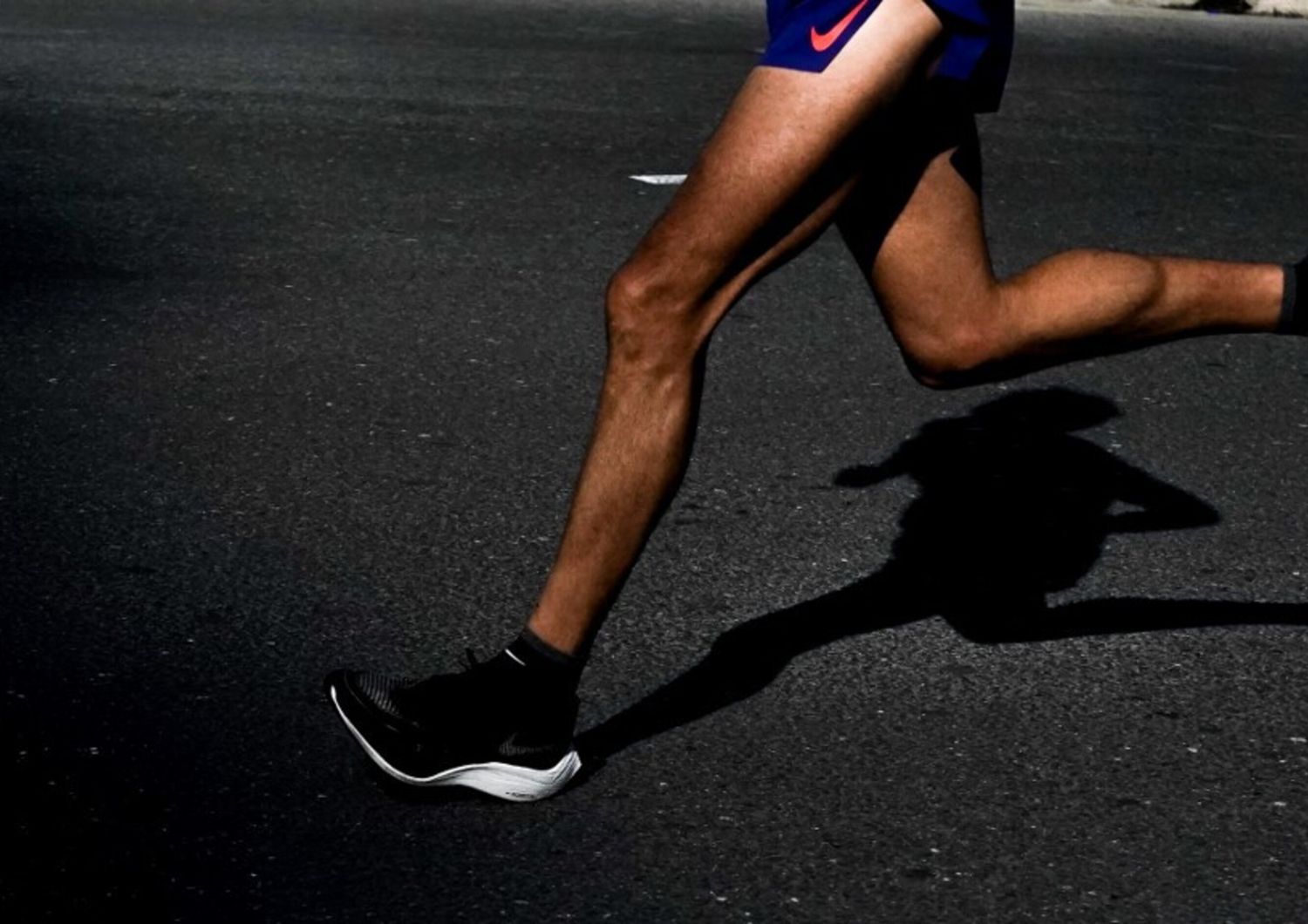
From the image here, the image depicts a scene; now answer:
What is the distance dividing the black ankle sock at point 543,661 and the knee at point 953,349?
75 centimetres

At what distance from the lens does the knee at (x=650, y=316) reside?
3.21 meters

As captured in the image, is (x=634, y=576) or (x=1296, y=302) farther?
(x=634, y=576)

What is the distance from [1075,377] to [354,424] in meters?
1.83

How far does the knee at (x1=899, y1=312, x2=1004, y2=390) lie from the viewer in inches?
143

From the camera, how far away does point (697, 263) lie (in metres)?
3.20

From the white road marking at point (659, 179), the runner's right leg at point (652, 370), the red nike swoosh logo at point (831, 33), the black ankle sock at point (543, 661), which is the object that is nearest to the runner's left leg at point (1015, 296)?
the runner's right leg at point (652, 370)

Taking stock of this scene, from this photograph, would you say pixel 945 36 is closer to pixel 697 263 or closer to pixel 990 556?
pixel 697 263

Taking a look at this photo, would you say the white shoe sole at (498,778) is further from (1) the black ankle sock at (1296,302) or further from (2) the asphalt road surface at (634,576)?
(1) the black ankle sock at (1296,302)

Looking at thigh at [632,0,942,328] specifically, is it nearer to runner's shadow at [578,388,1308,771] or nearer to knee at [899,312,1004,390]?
knee at [899,312,1004,390]

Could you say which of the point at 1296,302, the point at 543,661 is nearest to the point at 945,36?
the point at 1296,302

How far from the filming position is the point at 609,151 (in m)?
8.31

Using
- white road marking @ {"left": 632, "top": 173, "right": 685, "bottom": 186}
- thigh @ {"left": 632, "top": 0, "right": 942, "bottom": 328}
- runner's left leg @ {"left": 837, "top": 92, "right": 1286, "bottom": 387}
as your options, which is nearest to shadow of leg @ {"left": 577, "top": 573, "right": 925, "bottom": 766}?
runner's left leg @ {"left": 837, "top": 92, "right": 1286, "bottom": 387}

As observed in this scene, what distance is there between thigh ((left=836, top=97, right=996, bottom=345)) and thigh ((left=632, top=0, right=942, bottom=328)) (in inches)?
10.3

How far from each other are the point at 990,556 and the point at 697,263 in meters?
1.55
